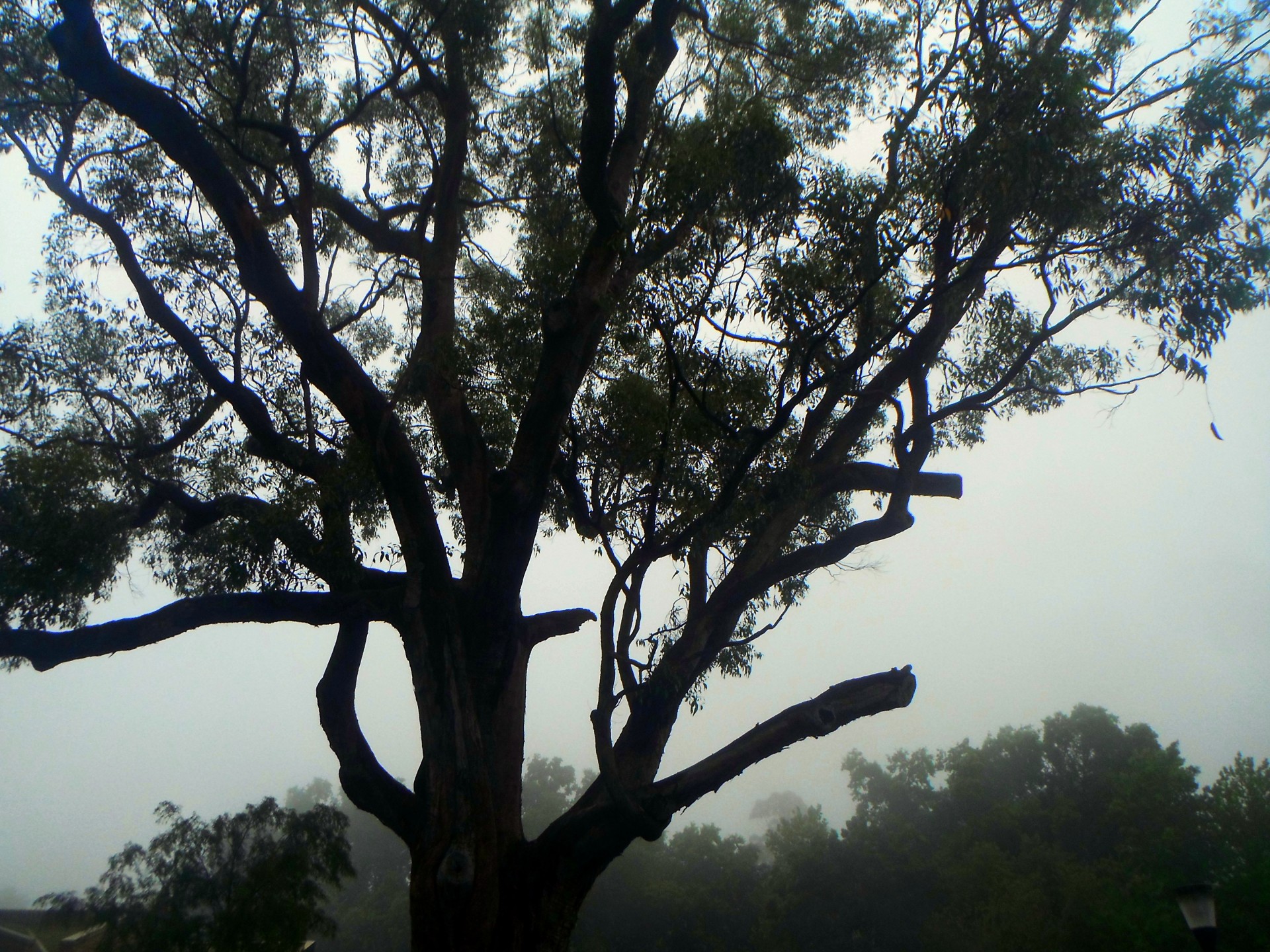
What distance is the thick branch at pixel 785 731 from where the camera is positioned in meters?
5.13

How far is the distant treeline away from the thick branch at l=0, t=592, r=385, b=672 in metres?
18.1

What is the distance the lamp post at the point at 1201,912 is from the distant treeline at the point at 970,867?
→ 40.3 feet

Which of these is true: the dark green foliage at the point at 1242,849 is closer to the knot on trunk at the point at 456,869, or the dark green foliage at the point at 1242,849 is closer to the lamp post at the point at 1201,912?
the lamp post at the point at 1201,912

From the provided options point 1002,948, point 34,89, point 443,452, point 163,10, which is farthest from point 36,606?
point 1002,948

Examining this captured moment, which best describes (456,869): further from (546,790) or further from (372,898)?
(546,790)

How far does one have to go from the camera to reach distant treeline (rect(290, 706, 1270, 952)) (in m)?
18.5

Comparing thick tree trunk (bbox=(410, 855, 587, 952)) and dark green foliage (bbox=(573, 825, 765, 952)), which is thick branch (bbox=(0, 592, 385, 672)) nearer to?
thick tree trunk (bbox=(410, 855, 587, 952))

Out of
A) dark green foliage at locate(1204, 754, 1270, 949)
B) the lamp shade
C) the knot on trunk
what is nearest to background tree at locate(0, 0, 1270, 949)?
the knot on trunk

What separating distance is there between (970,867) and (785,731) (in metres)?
21.7

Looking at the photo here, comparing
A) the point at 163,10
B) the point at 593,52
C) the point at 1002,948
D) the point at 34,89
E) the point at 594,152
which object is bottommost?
the point at 1002,948

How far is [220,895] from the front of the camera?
10312mm

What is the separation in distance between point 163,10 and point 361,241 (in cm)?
356

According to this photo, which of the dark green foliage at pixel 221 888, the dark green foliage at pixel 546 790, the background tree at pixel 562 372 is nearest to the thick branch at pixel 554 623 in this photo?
the background tree at pixel 562 372

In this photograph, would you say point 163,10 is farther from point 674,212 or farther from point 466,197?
point 674,212
